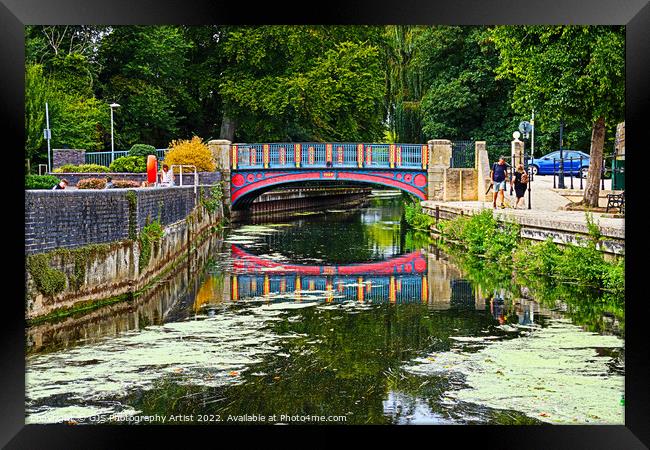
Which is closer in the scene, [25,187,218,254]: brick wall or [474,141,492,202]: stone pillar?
[25,187,218,254]: brick wall

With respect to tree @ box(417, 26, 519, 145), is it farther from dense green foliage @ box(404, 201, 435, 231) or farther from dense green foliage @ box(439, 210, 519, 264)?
dense green foliage @ box(439, 210, 519, 264)

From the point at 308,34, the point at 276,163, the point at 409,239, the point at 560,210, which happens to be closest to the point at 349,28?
the point at 308,34

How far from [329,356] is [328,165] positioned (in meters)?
23.3

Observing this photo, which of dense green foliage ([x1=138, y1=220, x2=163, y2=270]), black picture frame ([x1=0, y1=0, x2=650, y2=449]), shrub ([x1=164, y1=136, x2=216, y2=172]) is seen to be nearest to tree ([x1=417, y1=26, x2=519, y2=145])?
shrub ([x1=164, y1=136, x2=216, y2=172])

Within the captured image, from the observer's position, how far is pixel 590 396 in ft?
27.9

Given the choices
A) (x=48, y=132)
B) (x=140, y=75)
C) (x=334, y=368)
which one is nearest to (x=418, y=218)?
(x=48, y=132)

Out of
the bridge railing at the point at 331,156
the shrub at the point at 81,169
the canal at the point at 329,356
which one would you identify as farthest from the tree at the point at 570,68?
the shrub at the point at 81,169

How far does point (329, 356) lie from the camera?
33.9 feet

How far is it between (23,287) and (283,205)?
123ft

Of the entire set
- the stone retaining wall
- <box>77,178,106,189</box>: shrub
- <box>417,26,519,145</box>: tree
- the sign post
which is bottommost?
the stone retaining wall

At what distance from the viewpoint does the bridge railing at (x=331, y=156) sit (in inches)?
1291

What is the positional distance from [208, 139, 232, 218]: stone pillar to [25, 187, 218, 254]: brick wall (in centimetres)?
1742

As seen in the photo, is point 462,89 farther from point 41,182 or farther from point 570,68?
point 41,182

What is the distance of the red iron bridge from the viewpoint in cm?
3281
